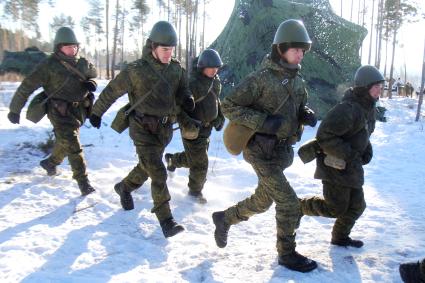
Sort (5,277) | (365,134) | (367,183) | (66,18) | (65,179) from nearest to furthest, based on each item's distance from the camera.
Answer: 1. (5,277)
2. (365,134)
3. (65,179)
4. (367,183)
5. (66,18)

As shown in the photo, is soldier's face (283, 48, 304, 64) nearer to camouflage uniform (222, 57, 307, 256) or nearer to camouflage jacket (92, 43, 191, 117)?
camouflage uniform (222, 57, 307, 256)

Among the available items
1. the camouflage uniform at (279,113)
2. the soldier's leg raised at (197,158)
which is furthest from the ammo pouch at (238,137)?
the soldier's leg raised at (197,158)

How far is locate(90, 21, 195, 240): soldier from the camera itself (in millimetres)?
4496

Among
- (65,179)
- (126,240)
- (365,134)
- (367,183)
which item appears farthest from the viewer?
(367,183)

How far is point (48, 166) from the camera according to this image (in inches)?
239

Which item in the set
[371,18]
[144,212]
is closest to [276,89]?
[144,212]

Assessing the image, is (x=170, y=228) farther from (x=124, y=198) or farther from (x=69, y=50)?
(x=69, y=50)

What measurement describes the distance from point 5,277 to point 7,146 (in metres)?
4.47

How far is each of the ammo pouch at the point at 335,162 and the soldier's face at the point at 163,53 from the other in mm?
1904

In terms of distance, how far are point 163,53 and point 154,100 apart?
493mm

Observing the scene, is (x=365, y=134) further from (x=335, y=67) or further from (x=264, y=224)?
(x=335, y=67)

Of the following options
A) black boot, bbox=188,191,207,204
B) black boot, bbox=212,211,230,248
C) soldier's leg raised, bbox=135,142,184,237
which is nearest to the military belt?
soldier's leg raised, bbox=135,142,184,237

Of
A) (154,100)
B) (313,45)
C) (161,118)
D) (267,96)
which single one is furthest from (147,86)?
(313,45)

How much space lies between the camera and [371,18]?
34281 millimetres
